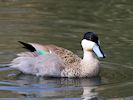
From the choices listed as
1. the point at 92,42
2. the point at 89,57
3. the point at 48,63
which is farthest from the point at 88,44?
the point at 48,63

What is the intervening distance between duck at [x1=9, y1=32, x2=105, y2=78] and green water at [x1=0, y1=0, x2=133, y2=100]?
158 millimetres

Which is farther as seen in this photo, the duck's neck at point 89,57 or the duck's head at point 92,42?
the duck's neck at point 89,57

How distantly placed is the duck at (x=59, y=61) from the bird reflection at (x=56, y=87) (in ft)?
0.42

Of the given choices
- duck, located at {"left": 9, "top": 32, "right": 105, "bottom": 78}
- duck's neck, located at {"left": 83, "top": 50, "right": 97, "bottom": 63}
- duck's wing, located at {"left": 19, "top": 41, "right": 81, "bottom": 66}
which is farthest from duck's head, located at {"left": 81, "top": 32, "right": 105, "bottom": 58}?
duck's wing, located at {"left": 19, "top": 41, "right": 81, "bottom": 66}

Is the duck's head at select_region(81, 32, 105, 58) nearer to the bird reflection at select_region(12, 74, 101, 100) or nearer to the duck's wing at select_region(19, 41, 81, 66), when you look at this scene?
the duck's wing at select_region(19, 41, 81, 66)

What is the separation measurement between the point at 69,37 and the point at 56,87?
3.66m

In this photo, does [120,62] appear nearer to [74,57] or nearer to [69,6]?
[74,57]

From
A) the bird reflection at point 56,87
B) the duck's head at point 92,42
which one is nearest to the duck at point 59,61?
the duck's head at point 92,42

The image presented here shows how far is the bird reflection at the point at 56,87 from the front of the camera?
33.2 feet

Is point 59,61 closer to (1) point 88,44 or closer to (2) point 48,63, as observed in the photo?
(2) point 48,63

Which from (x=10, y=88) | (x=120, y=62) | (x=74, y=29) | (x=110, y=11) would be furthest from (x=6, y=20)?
(x=10, y=88)

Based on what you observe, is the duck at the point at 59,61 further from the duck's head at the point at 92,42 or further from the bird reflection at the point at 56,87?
the bird reflection at the point at 56,87

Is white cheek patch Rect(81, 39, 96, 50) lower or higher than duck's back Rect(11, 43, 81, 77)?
higher

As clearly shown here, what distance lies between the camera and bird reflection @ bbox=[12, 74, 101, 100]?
33.2ft
